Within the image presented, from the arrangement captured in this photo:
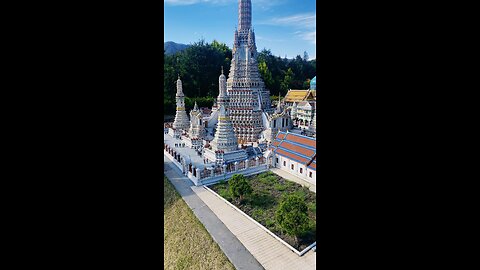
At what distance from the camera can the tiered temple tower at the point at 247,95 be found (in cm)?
2148

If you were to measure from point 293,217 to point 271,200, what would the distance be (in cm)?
294

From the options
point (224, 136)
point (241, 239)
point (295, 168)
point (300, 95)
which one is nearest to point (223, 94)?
point (224, 136)

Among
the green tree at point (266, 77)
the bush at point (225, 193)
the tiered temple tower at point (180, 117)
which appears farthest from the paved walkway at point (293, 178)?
the green tree at point (266, 77)

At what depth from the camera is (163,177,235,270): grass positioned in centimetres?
767

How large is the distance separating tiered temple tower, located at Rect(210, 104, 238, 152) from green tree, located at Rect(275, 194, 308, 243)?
754cm

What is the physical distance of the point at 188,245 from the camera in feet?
28.2

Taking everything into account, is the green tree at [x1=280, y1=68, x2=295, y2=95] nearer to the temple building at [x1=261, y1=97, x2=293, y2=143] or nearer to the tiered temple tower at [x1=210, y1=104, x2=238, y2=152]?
the temple building at [x1=261, y1=97, x2=293, y2=143]

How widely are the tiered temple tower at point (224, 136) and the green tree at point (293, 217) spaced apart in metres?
7.54
